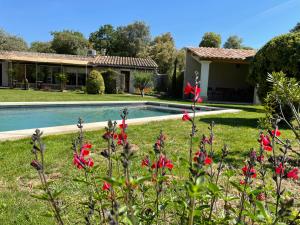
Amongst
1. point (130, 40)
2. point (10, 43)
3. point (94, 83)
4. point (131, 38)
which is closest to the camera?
point (94, 83)

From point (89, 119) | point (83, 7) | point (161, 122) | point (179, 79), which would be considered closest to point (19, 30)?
point (83, 7)

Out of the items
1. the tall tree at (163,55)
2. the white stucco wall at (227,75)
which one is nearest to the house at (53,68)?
the white stucco wall at (227,75)

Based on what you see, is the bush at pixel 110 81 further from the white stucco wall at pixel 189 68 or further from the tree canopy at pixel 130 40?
the tree canopy at pixel 130 40

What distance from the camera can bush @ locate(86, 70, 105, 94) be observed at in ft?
79.4

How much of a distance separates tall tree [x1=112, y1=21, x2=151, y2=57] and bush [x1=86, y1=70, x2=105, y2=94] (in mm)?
23410

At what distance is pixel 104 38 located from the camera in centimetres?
5700

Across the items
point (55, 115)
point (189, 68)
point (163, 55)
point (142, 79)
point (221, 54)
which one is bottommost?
point (55, 115)

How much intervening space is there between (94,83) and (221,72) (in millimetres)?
10796

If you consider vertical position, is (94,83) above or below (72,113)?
above

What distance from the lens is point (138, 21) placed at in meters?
48.8

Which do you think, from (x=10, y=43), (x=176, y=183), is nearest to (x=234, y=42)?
(x=10, y=43)

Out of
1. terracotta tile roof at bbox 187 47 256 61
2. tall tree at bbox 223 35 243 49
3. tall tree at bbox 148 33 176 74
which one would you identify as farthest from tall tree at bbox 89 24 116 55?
terracotta tile roof at bbox 187 47 256 61

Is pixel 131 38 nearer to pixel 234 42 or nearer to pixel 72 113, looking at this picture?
pixel 234 42

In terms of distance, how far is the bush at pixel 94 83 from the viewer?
24188 millimetres
